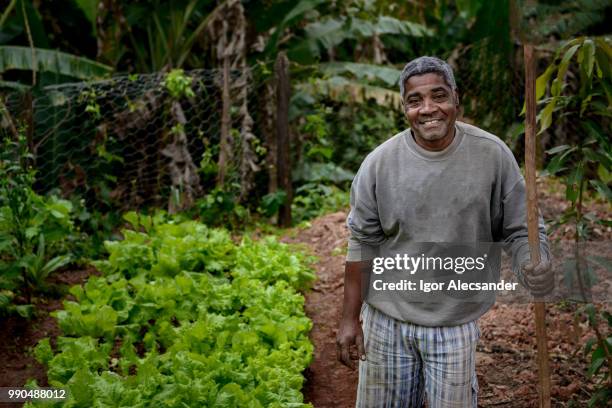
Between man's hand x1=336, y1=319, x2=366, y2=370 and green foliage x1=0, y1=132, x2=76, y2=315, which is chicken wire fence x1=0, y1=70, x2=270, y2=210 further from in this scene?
man's hand x1=336, y1=319, x2=366, y2=370

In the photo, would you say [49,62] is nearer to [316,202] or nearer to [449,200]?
[316,202]

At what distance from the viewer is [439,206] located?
2.67 m

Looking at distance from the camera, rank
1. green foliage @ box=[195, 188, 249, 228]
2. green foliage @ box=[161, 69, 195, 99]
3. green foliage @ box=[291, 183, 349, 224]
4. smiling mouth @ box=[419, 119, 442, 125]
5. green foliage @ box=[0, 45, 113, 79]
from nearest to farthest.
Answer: smiling mouth @ box=[419, 119, 442, 125] < green foliage @ box=[161, 69, 195, 99] < green foliage @ box=[195, 188, 249, 228] < green foliage @ box=[0, 45, 113, 79] < green foliage @ box=[291, 183, 349, 224]

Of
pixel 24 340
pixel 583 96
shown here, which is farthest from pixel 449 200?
pixel 24 340

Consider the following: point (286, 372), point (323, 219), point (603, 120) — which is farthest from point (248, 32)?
point (286, 372)

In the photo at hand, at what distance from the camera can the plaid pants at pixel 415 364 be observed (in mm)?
2697

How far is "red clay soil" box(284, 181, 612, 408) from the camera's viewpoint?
4.00 meters

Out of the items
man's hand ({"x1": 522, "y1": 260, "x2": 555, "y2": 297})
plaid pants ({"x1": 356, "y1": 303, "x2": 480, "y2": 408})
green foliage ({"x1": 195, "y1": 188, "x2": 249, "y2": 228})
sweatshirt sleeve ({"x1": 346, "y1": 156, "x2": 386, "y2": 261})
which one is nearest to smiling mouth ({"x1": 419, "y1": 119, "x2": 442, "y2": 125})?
sweatshirt sleeve ({"x1": 346, "y1": 156, "x2": 386, "y2": 261})

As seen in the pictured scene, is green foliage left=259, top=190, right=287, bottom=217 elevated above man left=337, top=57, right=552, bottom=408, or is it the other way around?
green foliage left=259, top=190, right=287, bottom=217

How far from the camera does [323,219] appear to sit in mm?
7488

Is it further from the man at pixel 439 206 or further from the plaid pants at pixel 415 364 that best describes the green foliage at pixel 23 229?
the man at pixel 439 206

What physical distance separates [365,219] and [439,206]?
30 cm

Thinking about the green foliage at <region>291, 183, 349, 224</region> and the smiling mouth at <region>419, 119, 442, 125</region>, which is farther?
the green foliage at <region>291, 183, 349, 224</region>

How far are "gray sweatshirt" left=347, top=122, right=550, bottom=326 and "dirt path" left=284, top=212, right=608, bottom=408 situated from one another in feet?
4.63
